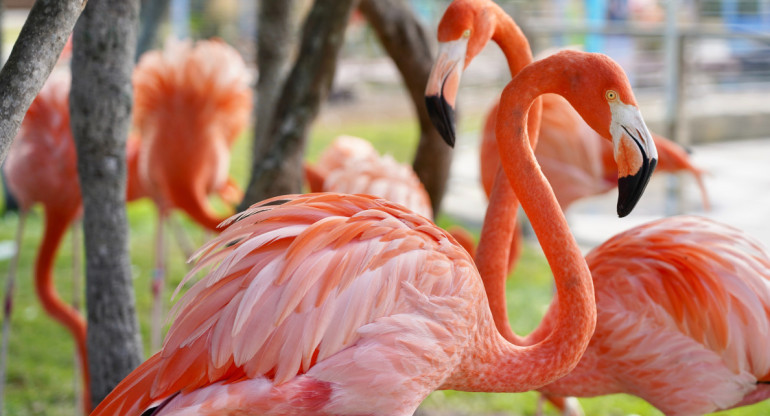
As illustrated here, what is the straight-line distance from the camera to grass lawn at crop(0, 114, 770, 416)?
141 inches

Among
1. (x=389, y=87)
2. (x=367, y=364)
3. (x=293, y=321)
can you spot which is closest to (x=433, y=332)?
(x=367, y=364)

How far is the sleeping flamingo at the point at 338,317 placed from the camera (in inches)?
66.8

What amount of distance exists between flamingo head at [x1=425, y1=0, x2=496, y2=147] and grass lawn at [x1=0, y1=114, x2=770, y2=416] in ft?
5.55

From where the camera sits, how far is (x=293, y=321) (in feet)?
5.62

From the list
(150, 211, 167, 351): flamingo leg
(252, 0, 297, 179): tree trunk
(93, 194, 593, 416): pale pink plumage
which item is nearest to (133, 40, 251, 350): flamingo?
(150, 211, 167, 351): flamingo leg

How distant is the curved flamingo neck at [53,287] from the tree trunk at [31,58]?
1552 millimetres

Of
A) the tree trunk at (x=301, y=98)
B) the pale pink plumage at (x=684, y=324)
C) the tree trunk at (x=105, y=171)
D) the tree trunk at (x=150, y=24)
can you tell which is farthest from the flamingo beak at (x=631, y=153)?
the tree trunk at (x=150, y=24)

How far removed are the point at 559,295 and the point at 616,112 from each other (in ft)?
1.58

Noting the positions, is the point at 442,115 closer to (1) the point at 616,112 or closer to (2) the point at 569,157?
(1) the point at 616,112

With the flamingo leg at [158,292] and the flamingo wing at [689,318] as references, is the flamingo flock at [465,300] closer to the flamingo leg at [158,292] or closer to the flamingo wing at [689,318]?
the flamingo wing at [689,318]

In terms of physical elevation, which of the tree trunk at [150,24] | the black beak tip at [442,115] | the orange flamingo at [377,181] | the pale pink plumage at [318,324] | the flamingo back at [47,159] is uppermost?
the tree trunk at [150,24]

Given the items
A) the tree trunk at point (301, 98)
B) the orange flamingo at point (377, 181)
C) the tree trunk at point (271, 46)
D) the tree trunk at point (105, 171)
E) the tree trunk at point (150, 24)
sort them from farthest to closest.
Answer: the tree trunk at point (150, 24) → the tree trunk at point (271, 46) → the orange flamingo at point (377, 181) → the tree trunk at point (301, 98) → the tree trunk at point (105, 171)

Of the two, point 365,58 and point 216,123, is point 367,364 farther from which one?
point 365,58

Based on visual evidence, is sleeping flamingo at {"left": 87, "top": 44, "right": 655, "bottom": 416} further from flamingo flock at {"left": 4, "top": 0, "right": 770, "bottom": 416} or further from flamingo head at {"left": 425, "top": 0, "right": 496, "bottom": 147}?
flamingo head at {"left": 425, "top": 0, "right": 496, "bottom": 147}
